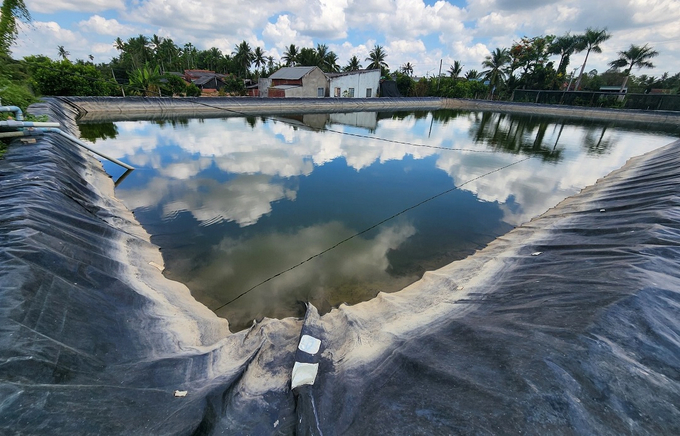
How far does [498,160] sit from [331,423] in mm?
13452

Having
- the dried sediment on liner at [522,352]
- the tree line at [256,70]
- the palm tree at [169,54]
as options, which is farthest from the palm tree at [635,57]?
the palm tree at [169,54]

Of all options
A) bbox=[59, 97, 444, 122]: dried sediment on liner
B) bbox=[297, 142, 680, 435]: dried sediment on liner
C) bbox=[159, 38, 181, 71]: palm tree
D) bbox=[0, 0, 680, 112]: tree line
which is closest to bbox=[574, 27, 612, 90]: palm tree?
bbox=[0, 0, 680, 112]: tree line

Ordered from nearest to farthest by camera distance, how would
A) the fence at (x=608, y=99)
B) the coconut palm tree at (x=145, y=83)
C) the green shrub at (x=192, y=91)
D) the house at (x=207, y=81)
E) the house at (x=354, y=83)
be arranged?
the coconut palm tree at (x=145, y=83) → the green shrub at (x=192, y=91) → the fence at (x=608, y=99) → the house at (x=354, y=83) → the house at (x=207, y=81)

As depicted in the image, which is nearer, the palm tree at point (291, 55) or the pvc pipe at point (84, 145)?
A: the pvc pipe at point (84, 145)

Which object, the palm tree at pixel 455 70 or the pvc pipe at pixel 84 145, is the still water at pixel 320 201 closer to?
the pvc pipe at pixel 84 145

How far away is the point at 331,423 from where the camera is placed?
6.36ft

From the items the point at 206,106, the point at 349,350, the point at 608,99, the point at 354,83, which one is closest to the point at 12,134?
the point at 349,350

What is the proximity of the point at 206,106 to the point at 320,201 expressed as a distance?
22493 millimetres

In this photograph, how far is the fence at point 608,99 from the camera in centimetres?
2861

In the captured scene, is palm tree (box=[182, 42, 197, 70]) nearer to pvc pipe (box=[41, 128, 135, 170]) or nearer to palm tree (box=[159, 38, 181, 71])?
palm tree (box=[159, 38, 181, 71])

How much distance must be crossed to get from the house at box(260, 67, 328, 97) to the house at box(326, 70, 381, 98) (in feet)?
3.80

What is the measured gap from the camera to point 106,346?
7.85ft

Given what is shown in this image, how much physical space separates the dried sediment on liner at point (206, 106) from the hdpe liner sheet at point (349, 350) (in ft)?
60.7

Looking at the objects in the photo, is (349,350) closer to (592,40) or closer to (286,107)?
(286,107)
